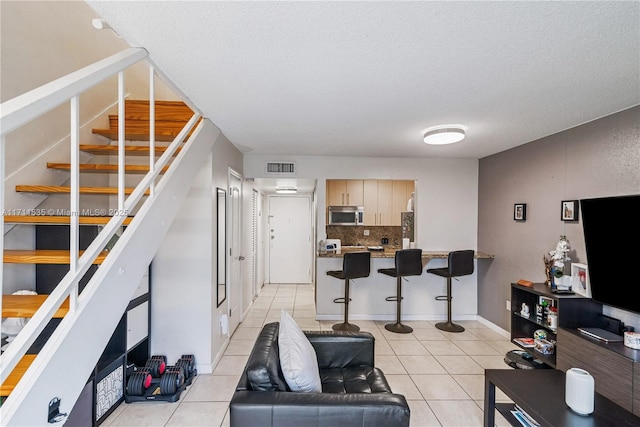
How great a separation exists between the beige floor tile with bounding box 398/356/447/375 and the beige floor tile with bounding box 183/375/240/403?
67.5 inches

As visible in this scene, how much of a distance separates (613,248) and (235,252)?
3.82 metres

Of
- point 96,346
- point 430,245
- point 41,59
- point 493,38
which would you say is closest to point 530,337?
point 430,245

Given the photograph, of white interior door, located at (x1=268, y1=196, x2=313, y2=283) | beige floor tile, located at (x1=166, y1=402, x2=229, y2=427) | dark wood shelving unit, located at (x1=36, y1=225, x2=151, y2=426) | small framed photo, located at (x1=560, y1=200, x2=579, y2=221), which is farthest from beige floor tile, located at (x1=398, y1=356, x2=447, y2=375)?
white interior door, located at (x1=268, y1=196, x2=313, y2=283)

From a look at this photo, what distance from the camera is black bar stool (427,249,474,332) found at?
14.2 ft

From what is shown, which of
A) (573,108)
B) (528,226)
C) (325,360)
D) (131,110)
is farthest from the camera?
(528,226)

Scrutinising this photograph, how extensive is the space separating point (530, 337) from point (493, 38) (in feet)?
10.1

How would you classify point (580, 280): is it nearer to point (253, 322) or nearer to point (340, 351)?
point (340, 351)

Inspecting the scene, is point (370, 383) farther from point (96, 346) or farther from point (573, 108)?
point (573, 108)

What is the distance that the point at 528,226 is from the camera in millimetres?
3770

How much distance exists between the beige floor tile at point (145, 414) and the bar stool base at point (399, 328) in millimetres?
2767

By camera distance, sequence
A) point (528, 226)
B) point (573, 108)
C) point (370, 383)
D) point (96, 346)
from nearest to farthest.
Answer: point (96, 346) < point (370, 383) < point (573, 108) < point (528, 226)

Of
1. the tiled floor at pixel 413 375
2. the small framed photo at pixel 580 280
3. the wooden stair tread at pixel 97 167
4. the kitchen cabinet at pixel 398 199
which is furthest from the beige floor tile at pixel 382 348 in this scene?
the wooden stair tread at pixel 97 167

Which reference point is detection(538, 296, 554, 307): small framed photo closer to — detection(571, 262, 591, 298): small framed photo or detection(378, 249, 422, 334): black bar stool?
detection(571, 262, 591, 298): small framed photo

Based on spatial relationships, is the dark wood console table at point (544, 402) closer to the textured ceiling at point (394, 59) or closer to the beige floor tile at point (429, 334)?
the beige floor tile at point (429, 334)
